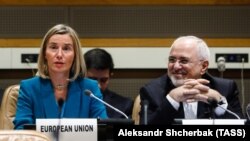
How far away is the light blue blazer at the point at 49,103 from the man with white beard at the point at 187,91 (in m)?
0.32

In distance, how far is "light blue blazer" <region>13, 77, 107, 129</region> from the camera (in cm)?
359

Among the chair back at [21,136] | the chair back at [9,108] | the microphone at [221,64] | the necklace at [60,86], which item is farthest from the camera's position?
the microphone at [221,64]

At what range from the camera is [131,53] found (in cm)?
605

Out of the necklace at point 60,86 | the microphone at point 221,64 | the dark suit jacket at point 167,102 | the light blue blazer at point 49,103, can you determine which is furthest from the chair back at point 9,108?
the microphone at point 221,64

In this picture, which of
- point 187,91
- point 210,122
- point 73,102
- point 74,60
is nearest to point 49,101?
point 73,102

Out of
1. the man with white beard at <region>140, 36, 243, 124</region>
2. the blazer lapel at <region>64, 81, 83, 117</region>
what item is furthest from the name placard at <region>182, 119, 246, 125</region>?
the blazer lapel at <region>64, 81, 83, 117</region>

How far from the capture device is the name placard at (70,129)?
9.32ft

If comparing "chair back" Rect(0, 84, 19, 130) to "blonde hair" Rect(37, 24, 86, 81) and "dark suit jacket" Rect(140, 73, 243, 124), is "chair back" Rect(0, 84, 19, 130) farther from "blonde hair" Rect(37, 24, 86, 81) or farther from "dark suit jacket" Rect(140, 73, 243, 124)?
"dark suit jacket" Rect(140, 73, 243, 124)

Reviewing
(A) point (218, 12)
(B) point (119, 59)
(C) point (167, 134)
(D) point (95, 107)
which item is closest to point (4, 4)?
(B) point (119, 59)

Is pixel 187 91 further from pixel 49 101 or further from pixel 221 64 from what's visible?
pixel 221 64

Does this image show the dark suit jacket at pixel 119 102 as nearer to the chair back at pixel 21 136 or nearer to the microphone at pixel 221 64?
the microphone at pixel 221 64

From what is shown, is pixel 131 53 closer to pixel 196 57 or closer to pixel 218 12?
pixel 218 12

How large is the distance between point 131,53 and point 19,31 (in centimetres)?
117

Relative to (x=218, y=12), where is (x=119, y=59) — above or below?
below
